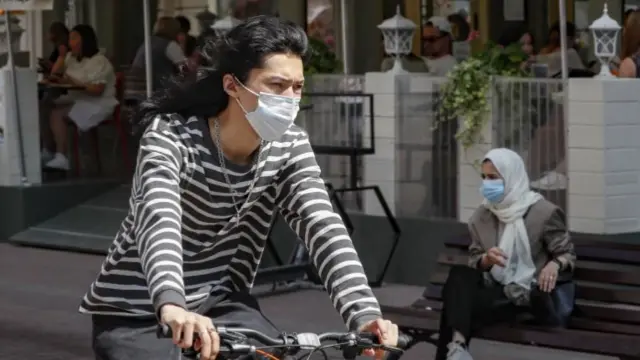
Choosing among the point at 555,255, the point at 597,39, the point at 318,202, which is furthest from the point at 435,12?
the point at 318,202

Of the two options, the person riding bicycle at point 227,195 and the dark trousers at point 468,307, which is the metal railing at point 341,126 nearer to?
the dark trousers at point 468,307

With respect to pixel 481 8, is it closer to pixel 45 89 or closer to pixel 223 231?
pixel 45 89

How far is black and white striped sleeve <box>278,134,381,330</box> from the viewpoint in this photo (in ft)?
13.2

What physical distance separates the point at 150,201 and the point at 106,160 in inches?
434

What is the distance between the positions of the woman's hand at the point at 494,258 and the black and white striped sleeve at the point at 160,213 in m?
4.12

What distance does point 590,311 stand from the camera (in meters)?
7.97

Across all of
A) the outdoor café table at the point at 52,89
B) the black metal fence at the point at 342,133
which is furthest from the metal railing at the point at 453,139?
the outdoor café table at the point at 52,89

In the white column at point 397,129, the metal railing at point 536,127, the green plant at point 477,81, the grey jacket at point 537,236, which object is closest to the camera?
the grey jacket at point 537,236

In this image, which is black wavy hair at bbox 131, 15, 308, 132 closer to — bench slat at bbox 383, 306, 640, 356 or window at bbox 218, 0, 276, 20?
bench slat at bbox 383, 306, 640, 356

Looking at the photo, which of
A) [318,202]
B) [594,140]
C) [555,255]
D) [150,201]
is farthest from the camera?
[594,140]

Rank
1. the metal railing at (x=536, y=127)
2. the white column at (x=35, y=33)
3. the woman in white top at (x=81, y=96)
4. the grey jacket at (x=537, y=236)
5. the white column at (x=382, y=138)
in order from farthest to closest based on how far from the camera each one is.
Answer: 1. the white column at (x=35, y=33)
2. the woman in white top at (x=81, y=96)
3. the white column at (x=382, y=138)
4. the metal railing at (x=536, y=127)
5. the grey jacket at (x=537, y=236)

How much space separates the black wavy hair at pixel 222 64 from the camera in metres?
4.08

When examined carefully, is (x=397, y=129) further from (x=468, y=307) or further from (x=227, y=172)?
(x=227, y=172)

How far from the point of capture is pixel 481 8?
1398cm
